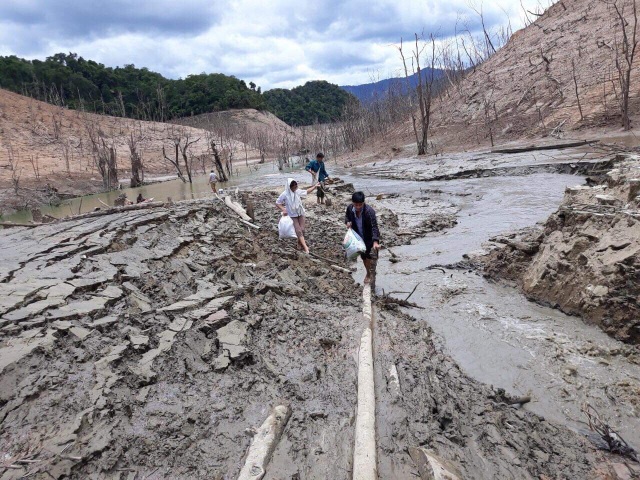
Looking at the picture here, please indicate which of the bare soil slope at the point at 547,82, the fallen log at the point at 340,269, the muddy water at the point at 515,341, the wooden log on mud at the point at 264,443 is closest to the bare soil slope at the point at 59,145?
the fallen log at the point at 340,269

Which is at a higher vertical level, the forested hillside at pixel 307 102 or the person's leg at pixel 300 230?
the forested hillside at pixel 307 102

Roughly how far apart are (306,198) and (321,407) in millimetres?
9587

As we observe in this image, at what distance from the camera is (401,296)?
19.6 feet

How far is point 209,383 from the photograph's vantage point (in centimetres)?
335

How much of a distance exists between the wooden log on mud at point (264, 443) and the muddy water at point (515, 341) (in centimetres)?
191

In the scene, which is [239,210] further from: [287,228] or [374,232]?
[374,232]

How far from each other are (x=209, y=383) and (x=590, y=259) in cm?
428

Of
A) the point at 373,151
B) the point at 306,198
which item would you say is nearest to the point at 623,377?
the point at 306,198

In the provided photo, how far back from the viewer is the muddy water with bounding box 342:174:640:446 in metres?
3.33

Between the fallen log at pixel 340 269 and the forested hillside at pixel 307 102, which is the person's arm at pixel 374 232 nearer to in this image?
the fallen log at pixel 340 269

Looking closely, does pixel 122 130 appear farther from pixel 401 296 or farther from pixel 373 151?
pixel 401 296

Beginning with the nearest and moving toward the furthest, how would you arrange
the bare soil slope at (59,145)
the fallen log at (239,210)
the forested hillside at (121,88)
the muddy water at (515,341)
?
the muddy water at (515,341) → the fallen log at (239,210) → the bare soil slope at (59,145) → the forested hillside at (121,88)

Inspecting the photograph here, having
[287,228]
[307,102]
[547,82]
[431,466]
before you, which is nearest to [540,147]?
[547,82]

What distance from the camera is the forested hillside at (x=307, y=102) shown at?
83000mm
